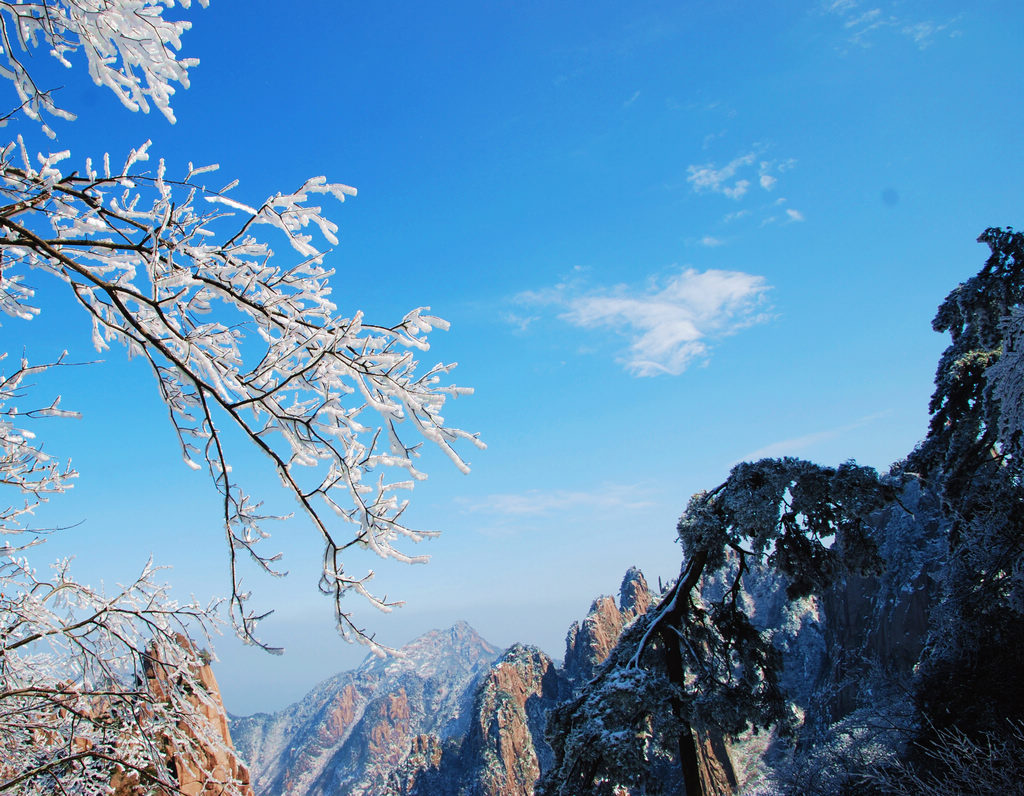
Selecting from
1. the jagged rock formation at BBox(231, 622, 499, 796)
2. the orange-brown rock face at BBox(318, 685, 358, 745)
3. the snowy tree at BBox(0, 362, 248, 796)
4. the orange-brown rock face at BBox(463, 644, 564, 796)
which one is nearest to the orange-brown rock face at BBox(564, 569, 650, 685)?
the orange-brown rock face at BBox(463, 644, 564, 796)

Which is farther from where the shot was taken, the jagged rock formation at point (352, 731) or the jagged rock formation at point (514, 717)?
the jagged rock formation at point (352, 731)

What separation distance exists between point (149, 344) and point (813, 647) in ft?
217

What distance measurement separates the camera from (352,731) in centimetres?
13762

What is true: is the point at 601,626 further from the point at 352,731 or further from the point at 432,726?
the point at 352,731

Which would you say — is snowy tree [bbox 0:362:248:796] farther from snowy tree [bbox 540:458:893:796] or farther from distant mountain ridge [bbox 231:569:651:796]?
snowy tree [bbox 540:458:893:796]

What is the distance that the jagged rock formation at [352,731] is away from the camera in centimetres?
11944

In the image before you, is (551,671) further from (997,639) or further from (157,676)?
(157,676)

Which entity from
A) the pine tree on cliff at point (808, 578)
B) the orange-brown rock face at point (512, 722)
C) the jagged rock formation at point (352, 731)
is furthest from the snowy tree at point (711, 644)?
the jagged rock formation at point (352, 731)

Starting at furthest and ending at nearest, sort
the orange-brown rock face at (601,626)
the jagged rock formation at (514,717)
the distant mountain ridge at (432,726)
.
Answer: the orange-brown rock face at (601,626)
the distant mountain ridge at (432,726)
the jagged rock formation at (514,717)

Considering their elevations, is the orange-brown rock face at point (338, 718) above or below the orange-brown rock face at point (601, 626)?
below

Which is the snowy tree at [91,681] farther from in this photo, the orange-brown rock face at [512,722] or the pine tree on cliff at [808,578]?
the orange-brown rock face at [512,722]

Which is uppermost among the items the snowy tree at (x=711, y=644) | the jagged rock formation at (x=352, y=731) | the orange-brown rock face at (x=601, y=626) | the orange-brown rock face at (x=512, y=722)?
the snowy tree at (x=711, y=644)

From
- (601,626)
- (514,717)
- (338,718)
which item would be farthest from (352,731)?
(601,626)

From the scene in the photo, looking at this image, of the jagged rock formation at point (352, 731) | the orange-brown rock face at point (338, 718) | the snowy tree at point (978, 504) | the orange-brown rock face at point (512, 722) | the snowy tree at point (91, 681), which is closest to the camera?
the snowy tree at point (91, 681)
